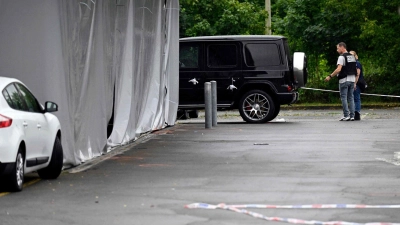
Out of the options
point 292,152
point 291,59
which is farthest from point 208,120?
point 292,152

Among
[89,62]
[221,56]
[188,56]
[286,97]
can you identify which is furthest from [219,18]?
[89,62]

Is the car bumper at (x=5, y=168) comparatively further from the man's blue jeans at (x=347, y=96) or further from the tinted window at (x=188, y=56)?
the man's blue jeans at (x=347, y=96)

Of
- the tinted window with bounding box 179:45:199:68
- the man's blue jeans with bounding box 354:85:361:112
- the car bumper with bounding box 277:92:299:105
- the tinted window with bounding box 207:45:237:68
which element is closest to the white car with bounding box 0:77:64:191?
the car bumper with bounding box 277:92:299:105

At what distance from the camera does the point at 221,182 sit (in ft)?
40.1

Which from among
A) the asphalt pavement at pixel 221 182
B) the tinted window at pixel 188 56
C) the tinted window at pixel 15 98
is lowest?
the asphalt pavement at pixel 221 182

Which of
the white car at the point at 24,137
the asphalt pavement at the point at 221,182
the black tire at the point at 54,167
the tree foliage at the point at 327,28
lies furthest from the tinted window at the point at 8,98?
the tree foliage at the point at 327,28

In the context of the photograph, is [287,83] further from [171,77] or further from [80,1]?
[80,1]

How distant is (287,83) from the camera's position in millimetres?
25781

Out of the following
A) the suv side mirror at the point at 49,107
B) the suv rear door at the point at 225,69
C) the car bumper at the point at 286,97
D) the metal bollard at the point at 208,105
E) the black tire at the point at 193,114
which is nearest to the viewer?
the suv side mirror at the point at 49,107

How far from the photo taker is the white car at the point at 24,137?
1100 cm

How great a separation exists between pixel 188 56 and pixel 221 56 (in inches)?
37.8

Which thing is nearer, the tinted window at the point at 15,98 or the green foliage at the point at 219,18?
the tinted window at the point at 15,98

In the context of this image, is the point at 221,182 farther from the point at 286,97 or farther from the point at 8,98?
the point at 286,97

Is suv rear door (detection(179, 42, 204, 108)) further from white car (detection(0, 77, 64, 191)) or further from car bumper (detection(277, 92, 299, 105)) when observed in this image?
white car (detection(0, 77, 64, 191))
